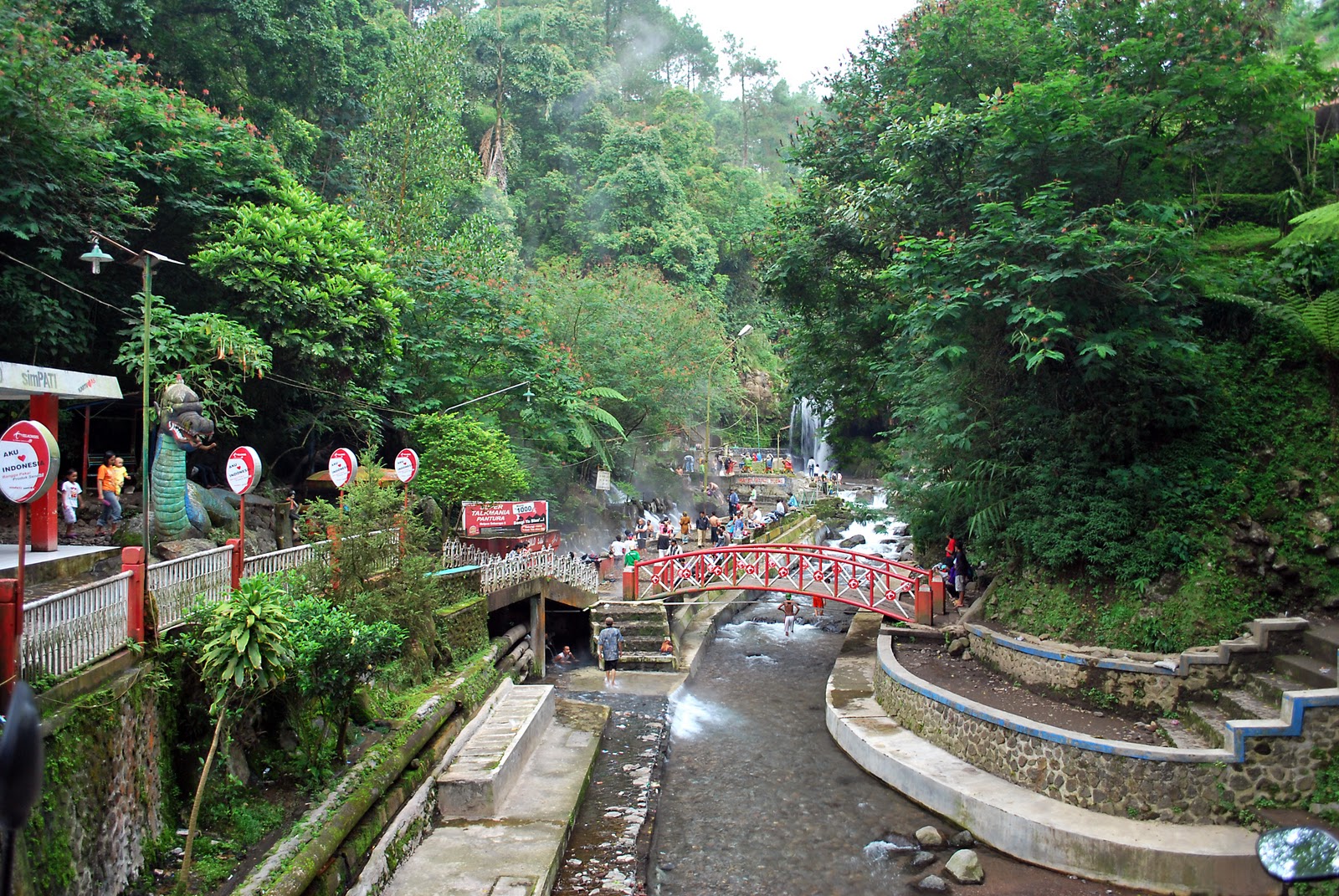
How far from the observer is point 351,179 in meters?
30.8

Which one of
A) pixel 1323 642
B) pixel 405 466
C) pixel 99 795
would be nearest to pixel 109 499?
pixel 405 466

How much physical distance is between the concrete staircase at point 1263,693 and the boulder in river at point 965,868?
10.5 ft

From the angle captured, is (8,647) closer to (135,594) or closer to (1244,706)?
(135,594)

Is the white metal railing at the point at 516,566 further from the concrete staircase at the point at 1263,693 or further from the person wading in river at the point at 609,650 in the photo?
the concrete staircase at the point at 1263,693

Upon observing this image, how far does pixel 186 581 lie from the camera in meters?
10.0

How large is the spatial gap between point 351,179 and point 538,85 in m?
19.5

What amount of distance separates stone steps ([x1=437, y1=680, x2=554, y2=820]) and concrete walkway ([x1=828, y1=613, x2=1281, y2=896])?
5.84 metres

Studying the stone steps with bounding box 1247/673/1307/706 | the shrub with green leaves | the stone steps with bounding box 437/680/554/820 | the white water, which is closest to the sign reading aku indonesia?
the stone steps with bounding box 437/680/554/820

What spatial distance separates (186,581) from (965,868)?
405 inches

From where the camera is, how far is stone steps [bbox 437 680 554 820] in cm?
1159

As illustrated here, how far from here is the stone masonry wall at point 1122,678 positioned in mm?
12438

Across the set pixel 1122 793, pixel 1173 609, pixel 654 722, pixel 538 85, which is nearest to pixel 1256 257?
pixel 1173 609

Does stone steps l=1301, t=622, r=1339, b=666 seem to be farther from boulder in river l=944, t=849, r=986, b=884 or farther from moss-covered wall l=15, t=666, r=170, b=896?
moss-covered wall l=15, t=666, r=170, b=896

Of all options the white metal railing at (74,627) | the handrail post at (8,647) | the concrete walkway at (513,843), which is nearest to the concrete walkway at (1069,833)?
the concrete walkway at (513,843)
